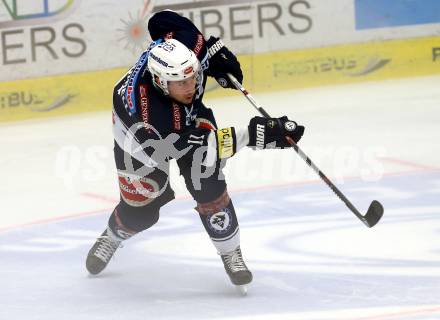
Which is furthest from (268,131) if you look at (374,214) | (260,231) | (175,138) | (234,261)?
(260,231)

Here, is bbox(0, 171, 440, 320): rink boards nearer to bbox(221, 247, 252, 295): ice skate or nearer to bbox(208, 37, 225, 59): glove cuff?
bbox(221, 247, 252, 295): ice skate

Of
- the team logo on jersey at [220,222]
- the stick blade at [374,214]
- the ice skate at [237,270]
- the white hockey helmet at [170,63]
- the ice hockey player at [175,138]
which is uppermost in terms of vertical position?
the white hockey helmet at [170,63]

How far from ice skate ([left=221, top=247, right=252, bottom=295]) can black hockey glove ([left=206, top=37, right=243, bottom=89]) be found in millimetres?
908

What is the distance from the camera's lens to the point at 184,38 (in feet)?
15.8

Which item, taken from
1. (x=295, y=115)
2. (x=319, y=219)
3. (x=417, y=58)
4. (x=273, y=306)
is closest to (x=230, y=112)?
(x=295, y=115)

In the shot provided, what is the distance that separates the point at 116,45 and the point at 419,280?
594 centimetres

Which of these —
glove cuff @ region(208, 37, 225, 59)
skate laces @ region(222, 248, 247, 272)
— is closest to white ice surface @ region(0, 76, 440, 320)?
skate laces @ region(222, 248, 247, 272)

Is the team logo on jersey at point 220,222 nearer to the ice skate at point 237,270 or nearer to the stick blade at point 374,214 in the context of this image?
the ice skate at point 237,270

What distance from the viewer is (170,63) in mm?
4387

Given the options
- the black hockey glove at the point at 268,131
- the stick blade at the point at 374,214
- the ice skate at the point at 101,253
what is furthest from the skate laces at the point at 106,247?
the stick blade at the point at 374,214

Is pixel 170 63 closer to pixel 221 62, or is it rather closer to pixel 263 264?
pixel 221 62

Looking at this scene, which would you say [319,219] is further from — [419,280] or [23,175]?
[23,175]

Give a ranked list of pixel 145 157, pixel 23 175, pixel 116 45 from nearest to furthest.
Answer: pixel 145 157 → pixel 23 175 → pixel 116 45

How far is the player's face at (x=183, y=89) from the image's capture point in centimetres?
441
